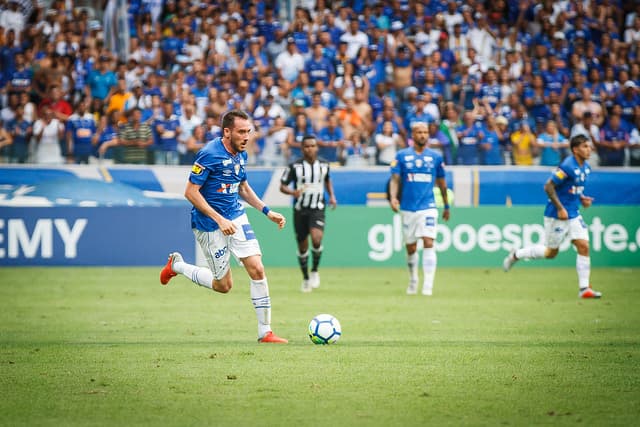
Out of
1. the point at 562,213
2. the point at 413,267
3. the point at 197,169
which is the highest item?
the point at 197,169

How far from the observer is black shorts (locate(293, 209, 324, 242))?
16.7 metres

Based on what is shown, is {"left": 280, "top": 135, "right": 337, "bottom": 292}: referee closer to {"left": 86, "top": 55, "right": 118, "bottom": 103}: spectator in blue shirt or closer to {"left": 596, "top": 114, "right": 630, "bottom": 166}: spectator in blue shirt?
{"left": 596, "top": 114, "right": 630, "bottom": 166}: spectator in blue shirt

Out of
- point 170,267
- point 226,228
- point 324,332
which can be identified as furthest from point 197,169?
point 324,332

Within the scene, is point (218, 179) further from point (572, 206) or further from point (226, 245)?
point (572, 206)

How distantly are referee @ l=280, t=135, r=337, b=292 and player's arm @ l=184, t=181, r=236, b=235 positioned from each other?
6958mm

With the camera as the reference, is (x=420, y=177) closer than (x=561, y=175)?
No

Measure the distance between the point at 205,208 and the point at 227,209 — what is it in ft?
1.44

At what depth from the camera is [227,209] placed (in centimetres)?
1002

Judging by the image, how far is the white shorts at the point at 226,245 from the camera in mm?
9859

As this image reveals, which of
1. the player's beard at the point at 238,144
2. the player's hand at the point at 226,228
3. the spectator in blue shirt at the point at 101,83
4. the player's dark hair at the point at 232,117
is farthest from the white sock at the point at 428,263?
the spectator in blue shirt at the point at 101,83

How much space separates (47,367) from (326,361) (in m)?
2.33

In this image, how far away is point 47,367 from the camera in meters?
8.51

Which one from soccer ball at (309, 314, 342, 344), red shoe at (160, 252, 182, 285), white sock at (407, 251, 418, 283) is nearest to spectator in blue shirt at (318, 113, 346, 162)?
white sock at (407, 251, 418, 283)

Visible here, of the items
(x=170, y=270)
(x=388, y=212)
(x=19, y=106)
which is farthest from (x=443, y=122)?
(x=170, y=270)
